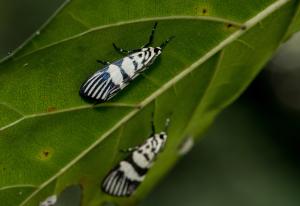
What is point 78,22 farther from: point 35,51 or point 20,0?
point 20,0

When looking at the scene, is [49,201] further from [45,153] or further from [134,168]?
[134,168]

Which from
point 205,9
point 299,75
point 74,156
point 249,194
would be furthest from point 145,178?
point 299,75

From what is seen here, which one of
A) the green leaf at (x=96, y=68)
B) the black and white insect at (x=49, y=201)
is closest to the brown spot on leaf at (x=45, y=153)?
the green leaf at (x=96, y=68)

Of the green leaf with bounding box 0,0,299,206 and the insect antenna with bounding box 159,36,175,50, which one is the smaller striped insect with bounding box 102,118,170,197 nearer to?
the green leaf with bounding box 0,0,299,206

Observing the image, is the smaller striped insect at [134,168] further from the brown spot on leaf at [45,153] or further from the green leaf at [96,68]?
the brown spot on leaf at [45,153]

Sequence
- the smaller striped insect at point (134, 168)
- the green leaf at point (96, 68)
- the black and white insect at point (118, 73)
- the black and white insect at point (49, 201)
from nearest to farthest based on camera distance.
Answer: the green leaf at point (96, 68), the black and white insect at point (118, 73), the black and white insect at point (49, 201), the smaller striped insect at point (134, 168)
